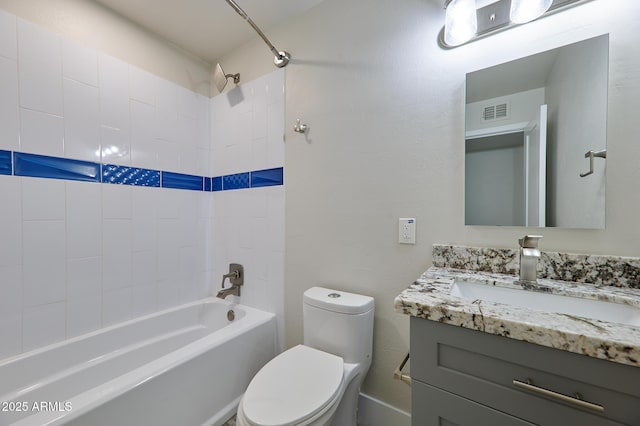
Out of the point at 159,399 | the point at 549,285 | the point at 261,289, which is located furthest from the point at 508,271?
the point at 159,399

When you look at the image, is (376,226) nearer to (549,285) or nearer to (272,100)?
(549,285)

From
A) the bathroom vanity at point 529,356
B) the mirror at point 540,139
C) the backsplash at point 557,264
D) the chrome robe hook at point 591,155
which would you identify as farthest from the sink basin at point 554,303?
the chrome robe hook at point 591,155

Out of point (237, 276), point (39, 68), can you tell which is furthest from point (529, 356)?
point (39, 68)

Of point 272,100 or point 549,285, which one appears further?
point 272,100

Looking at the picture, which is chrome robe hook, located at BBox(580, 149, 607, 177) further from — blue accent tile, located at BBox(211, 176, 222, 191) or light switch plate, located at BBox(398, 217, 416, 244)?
blue accent tile, located at BBox(211, 176, 222, 191)

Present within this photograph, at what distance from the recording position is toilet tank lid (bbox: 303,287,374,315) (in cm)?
121

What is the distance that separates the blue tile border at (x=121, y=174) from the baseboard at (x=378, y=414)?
1359 mm

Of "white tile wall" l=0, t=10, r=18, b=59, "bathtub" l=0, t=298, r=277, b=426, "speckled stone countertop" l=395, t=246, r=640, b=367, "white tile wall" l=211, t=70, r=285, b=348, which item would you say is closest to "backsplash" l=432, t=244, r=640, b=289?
"speckled stone countertop" l=395, t=246, r=640, b=367

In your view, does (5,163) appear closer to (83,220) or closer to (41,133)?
(41,133)

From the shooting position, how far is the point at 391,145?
4.20 feet

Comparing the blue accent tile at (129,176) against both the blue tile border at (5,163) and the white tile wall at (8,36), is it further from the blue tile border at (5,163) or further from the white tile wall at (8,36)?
the white tile wall at (8,36)

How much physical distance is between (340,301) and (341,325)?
11 centimetres

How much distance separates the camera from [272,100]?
172 centimetres

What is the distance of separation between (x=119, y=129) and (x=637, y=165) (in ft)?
8.12
